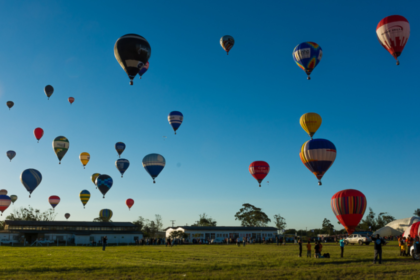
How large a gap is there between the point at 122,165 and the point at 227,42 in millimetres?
24910

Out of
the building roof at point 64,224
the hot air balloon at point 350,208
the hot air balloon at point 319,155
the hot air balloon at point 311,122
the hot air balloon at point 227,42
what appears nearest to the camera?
the hot air balloon at point 350,208

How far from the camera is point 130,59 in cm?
2717

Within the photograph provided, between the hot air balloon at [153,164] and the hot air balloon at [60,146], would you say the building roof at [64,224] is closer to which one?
the hot air balloon at [60,146]

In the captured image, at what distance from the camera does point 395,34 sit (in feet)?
84.6

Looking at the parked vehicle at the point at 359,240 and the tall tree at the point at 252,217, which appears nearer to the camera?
the parked vehicle at the point at 359,240

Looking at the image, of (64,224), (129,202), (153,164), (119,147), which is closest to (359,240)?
(153,164)

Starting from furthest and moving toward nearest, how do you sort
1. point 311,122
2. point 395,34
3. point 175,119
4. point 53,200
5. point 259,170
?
point 53,200 < point 259,170 < point 175,119 < point 311,122 < point 395,34

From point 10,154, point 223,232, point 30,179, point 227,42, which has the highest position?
point 227,42

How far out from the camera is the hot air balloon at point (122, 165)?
54.9 metres

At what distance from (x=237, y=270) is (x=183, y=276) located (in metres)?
3.22

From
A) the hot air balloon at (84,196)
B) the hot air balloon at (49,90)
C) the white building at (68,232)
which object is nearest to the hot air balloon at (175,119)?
the hot air balloon at (49,90)

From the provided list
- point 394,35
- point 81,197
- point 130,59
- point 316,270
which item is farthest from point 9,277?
point 81,197

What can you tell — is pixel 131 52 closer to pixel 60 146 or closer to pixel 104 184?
pixel 60 146

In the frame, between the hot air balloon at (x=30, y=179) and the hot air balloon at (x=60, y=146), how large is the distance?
5.39 meters
